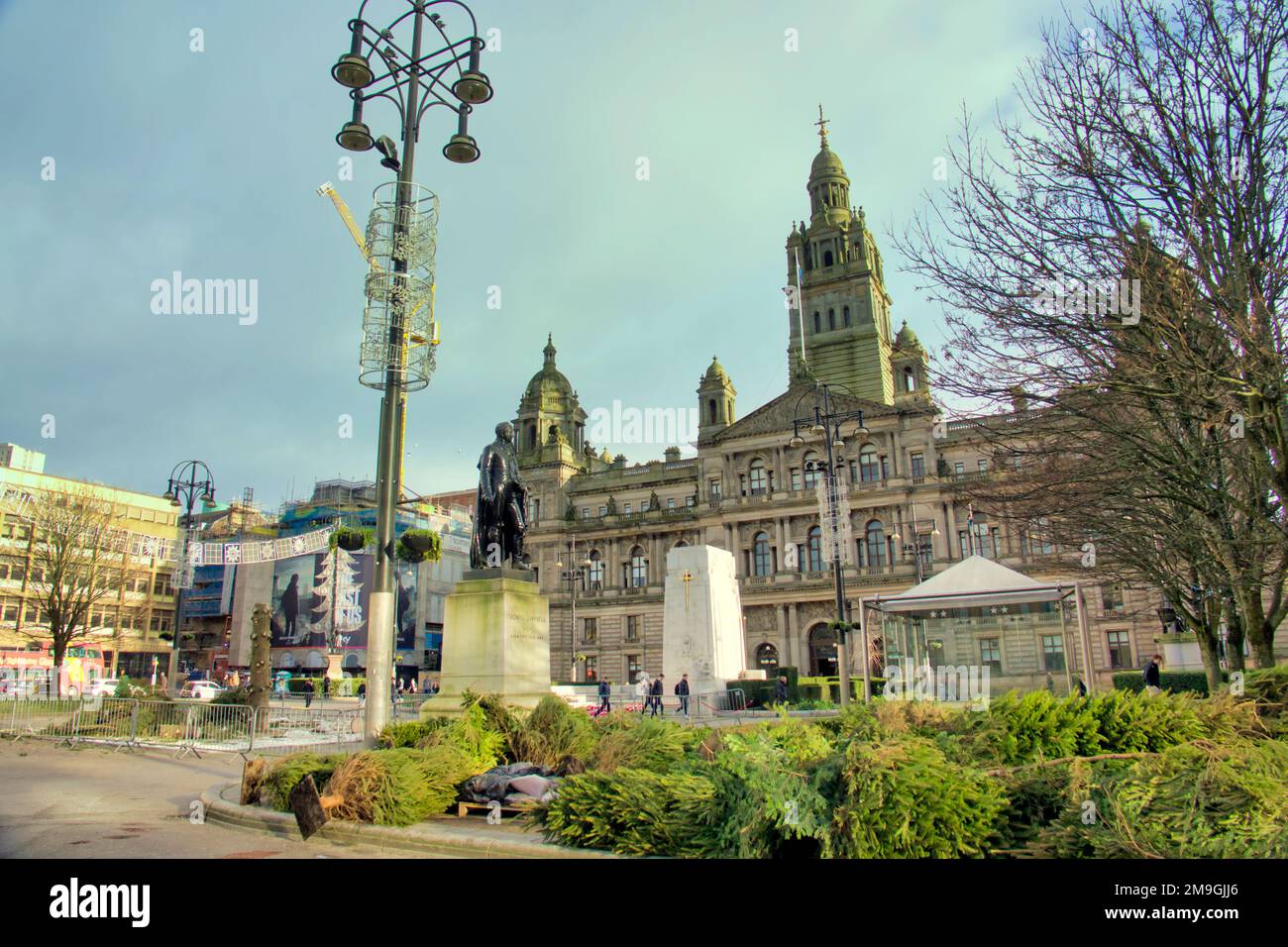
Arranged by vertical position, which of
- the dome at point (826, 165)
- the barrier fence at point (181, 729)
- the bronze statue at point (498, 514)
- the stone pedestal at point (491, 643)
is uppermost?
the dome at point (826, 165)

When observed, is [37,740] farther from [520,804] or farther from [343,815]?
[520,804]

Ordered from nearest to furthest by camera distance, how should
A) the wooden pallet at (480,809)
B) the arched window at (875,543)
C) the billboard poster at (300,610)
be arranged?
the wooden pallet at (480,809) < the arched window at (875,543) < the billboard poster at (300,610)

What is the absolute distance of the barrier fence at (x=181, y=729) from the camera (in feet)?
53.5

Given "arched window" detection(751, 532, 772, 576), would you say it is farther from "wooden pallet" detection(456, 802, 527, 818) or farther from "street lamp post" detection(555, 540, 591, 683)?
"wooden pallet" detection(456, 802, 527, 818)

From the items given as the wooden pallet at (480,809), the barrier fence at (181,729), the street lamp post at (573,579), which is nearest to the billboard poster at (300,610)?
the street lamp post at (573,579)

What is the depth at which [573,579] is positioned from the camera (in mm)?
59781

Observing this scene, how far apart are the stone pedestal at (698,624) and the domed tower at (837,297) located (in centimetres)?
3002

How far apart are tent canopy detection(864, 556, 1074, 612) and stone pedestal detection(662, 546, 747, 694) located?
11051 mm

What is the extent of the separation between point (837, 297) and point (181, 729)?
5559 centimetres

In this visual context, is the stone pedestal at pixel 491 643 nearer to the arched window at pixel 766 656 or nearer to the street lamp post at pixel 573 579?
the arched window at pixel 766 656

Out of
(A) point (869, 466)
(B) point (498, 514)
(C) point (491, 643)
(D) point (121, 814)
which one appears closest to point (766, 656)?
(A) point (869, 466)

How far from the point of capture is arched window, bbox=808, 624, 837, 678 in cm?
5191

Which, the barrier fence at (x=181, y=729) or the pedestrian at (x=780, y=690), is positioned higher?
the barrier fence at (x=181, y=729)

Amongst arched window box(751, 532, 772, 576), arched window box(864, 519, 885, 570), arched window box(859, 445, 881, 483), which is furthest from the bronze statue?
arched window box(751, 532, 772, 576)
